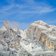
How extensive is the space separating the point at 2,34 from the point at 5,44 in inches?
128

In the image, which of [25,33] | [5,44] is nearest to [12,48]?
[5,44]

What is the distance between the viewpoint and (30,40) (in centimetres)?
6444

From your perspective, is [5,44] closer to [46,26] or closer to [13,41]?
[13,41]

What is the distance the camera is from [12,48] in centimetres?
6234

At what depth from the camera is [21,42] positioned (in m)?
63.9

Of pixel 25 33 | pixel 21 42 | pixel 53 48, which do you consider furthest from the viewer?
pixel 25 33

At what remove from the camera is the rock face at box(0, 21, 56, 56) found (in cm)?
6008

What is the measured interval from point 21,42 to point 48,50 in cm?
630

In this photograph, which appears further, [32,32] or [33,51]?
[32,32]

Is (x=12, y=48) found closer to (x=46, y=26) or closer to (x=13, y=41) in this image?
(x=13, y=41)

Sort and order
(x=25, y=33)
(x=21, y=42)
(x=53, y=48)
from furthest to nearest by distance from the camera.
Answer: (x=25, y=33) → (x=21, y=42) → (x=53, y=48)

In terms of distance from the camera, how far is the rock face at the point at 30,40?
6008 centimetres

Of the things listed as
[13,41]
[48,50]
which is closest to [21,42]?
[13,41]

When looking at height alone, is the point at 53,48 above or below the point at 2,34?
below
